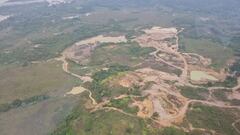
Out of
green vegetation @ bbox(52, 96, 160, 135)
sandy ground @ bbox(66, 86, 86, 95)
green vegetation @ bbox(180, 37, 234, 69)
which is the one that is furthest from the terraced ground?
sandy ground @ bbox(66, 86, 86, 95)

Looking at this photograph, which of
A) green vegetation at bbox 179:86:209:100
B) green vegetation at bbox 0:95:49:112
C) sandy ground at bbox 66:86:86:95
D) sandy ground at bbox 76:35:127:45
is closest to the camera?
green vegetation at bbox 0:95:49:112

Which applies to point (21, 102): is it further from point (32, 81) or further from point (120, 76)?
point (120, 76)

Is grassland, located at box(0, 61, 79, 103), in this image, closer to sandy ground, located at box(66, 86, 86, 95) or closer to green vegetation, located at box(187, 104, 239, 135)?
sandy ground, located at box(66, 86, 86, 95)

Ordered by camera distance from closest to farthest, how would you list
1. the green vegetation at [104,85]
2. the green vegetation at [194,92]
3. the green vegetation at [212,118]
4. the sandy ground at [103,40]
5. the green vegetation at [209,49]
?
the green vegetation at [212,118]
the green vegetation at [104,85]
the green vegetation at [194,92]
the green vegetation at [209,49]
the sandy ground at [103,40]

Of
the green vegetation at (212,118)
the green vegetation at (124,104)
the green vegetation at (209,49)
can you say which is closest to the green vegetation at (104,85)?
the green vegetation at (124,104)

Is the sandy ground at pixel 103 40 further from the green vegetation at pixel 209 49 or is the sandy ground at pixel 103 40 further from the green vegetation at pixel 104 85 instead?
the green vegetation at pixel 104 85

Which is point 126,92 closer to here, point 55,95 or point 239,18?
point 55,95
